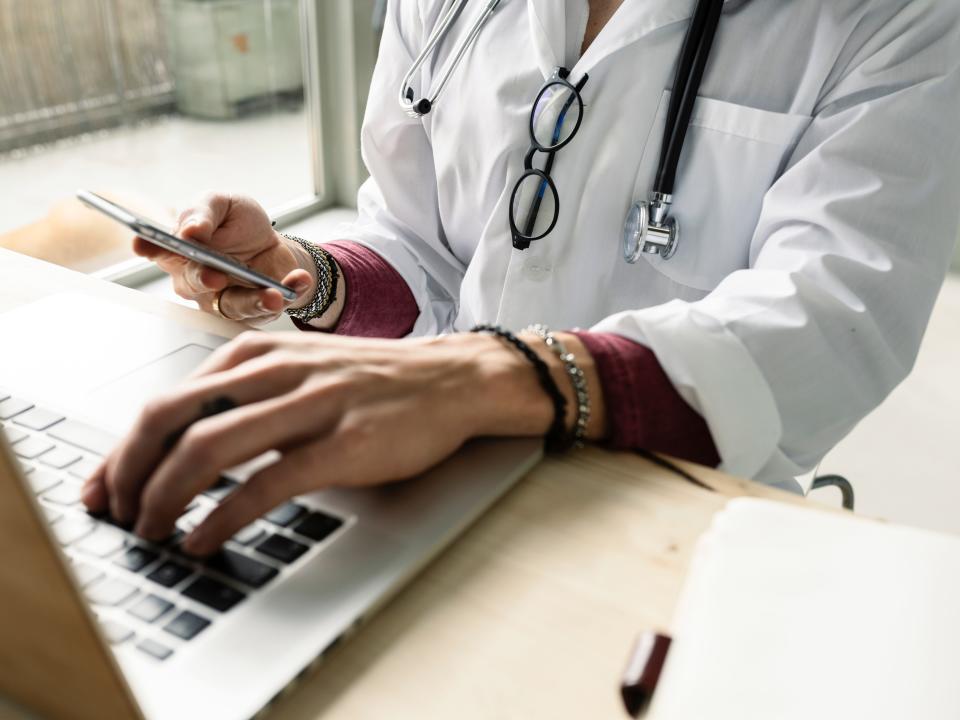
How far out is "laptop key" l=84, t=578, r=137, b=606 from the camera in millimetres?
365

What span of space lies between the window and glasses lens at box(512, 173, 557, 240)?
75 cm

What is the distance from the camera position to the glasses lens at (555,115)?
31.9 inches

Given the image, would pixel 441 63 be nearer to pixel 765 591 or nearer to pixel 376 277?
pixel 376 277

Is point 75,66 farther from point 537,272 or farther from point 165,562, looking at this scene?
point 165,562

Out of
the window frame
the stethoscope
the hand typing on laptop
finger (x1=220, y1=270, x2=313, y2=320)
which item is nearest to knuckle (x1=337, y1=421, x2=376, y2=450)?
the hand typing on laptop

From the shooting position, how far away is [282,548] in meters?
0.40

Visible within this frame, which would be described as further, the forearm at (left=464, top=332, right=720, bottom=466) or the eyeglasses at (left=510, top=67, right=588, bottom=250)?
the eyeglasses at (left=510, top=67, right=588, bottom=250)

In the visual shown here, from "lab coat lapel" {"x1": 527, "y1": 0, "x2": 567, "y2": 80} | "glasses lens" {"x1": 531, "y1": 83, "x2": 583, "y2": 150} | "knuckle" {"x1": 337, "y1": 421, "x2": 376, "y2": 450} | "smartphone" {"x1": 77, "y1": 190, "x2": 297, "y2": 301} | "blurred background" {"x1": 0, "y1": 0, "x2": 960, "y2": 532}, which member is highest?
"lab coat lapel" {"x1": 527, "y1": 0, "x2": 567, "y2": 80}

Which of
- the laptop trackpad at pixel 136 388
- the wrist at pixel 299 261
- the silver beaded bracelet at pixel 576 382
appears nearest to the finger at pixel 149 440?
the laptop trackpad at pixel 136 388

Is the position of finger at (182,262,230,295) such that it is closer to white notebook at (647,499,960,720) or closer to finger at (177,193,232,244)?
finger at (177,193,232,244)

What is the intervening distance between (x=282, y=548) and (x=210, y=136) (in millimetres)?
1936

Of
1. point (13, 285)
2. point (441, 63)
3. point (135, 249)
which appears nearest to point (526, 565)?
point (135, 249)

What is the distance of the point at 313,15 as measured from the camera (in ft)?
6.75

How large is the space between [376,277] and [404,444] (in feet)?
1.93
